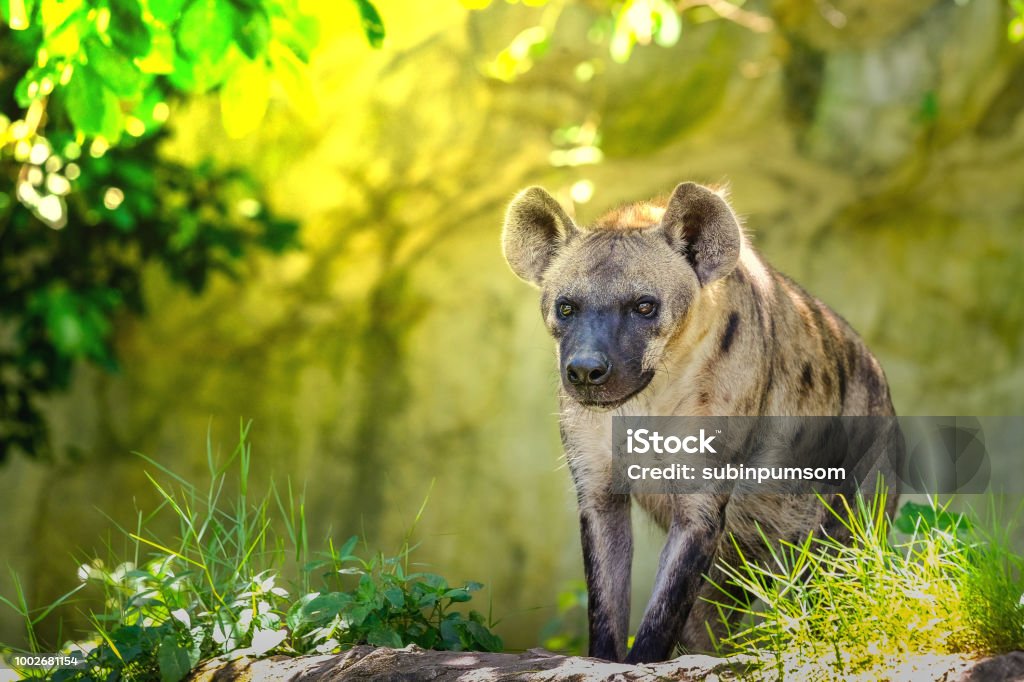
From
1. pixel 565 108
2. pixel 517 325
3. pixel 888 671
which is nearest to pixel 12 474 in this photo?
pixel 517 325

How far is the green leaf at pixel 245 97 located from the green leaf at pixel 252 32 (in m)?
0.37

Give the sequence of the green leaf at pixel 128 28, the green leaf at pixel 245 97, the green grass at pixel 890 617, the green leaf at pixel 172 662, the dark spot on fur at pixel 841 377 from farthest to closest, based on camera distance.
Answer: the dark spot on fur at pixel 841 377, the green leaf at pixel 245 97, the green leaf at pixel 128 28, the green leaf at pixel 172 662, the green grass at pixel 890 617

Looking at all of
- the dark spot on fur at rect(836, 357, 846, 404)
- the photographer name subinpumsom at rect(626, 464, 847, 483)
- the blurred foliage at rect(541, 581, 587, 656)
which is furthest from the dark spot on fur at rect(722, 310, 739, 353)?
the blurred foliage at rect(541, 581, 587, 656)

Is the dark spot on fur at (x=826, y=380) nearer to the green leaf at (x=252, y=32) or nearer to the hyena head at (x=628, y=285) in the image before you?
the hyena head at (x=628, y=285)

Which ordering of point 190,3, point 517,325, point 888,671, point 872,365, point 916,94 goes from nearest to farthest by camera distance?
point 888,671, point 190,3, point 872,365, point 916,94, point 517,325

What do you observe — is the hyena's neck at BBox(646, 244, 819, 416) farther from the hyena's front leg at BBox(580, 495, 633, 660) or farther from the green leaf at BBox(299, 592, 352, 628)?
the green leaf at BBox(299, 592, 352, 628)

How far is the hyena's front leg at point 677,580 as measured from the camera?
4.07 m

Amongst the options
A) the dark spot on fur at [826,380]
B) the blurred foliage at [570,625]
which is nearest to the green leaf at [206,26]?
the dark spot on fur at [826,380]

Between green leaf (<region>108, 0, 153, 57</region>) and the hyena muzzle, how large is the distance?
1.38 metres

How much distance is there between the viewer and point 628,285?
4230 mm

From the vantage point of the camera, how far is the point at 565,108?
29.6 ft

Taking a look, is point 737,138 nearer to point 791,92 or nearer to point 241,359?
point 791,92

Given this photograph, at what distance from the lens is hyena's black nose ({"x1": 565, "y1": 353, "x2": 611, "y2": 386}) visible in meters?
4.00

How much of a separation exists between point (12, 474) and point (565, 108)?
501cm
